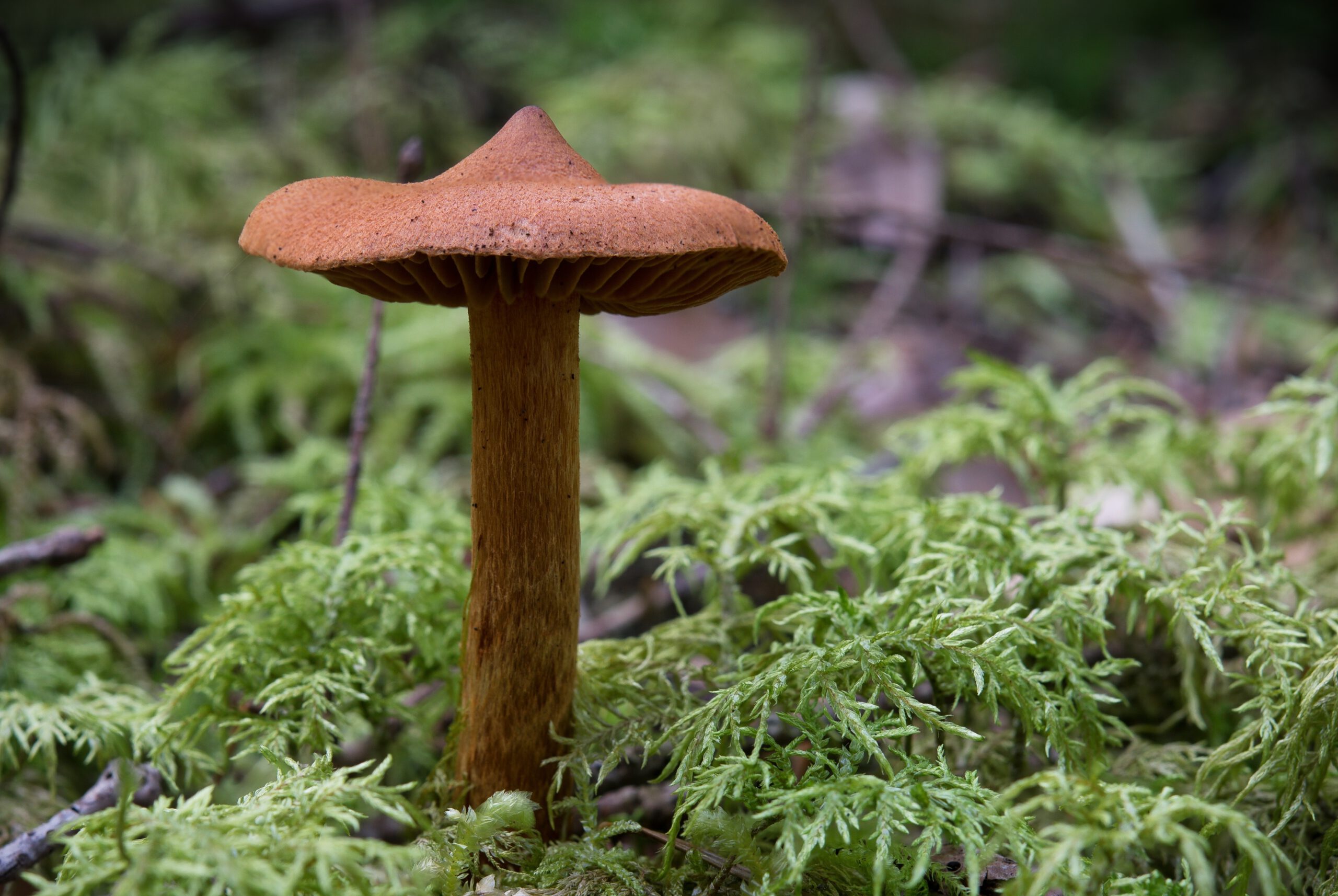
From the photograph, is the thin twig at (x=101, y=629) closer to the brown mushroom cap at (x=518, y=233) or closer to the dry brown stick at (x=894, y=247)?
the brown mushroom cap at (x=518, y=233)

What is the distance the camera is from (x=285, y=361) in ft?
9.08

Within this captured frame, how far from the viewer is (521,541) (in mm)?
1232

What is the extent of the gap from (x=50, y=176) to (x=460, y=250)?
307 centimetres

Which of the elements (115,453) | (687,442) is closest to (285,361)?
(115,453)

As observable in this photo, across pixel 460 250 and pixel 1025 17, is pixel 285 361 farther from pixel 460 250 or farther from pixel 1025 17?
pixel 1025 17

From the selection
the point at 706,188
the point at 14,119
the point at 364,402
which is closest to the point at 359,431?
the point at 364,402

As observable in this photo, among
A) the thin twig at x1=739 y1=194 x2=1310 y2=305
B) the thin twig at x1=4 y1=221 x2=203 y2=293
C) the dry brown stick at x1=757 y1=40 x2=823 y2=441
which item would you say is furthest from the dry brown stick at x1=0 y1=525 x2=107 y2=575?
the thin twig at x1=739 y1=194 x2=1310 y2=305

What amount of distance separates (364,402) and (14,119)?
1066 millimetres

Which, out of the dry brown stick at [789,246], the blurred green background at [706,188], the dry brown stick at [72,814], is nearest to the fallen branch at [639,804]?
the dry brown stick at [72,814]

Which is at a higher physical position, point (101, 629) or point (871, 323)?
point (871, 323)

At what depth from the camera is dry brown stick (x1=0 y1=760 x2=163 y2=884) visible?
1.13m

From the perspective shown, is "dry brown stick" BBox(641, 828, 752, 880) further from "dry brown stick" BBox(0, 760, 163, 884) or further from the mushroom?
"dry brown stick" BBox(0, 760, 163, 884)

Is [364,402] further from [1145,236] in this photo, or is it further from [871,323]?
[1145,236]

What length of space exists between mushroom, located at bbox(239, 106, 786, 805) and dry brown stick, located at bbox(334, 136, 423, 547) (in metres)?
0.45
